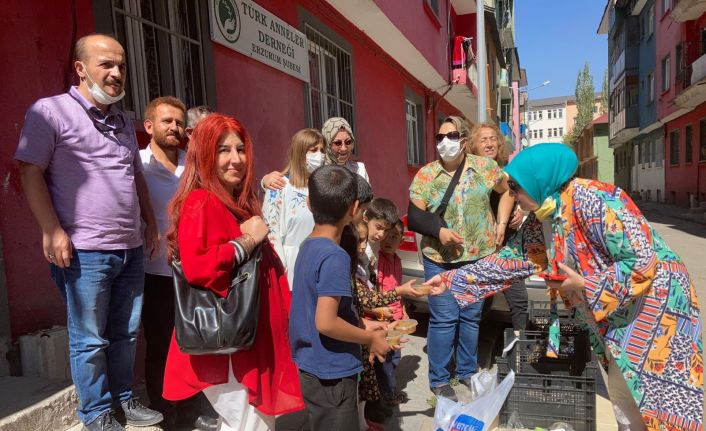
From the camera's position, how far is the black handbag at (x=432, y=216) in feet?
10.3

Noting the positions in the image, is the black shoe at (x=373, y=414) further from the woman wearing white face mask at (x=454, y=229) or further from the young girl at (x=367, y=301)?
the woman wearing white face mask at (x=454, y=229)

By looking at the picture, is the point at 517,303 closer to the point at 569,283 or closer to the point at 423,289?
the point at 423,289

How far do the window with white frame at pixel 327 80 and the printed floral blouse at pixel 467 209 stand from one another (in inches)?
124

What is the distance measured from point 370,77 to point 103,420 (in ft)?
23.4

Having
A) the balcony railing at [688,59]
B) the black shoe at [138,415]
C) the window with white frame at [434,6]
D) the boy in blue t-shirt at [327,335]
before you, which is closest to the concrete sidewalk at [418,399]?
the boy in blue t-shirt at [327,335]

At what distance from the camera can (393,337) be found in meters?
2.12

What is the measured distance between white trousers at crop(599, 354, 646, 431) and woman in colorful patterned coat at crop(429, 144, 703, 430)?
72mm

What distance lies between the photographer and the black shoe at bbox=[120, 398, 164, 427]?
2439 mm

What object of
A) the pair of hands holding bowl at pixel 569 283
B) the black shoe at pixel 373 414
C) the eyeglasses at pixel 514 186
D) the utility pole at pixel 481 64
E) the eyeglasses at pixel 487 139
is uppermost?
the utility pole at pixel 481 64

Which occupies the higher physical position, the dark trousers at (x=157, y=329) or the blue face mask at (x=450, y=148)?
the blue face mask at (x=450, y=148)

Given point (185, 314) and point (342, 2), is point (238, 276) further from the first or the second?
point (342, 2)

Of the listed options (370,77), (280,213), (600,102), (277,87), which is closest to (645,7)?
(370,77)

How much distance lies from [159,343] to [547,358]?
6.74 feet

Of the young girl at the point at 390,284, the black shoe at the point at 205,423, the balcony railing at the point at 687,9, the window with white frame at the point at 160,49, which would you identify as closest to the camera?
the black shoe at the point at 205,423
